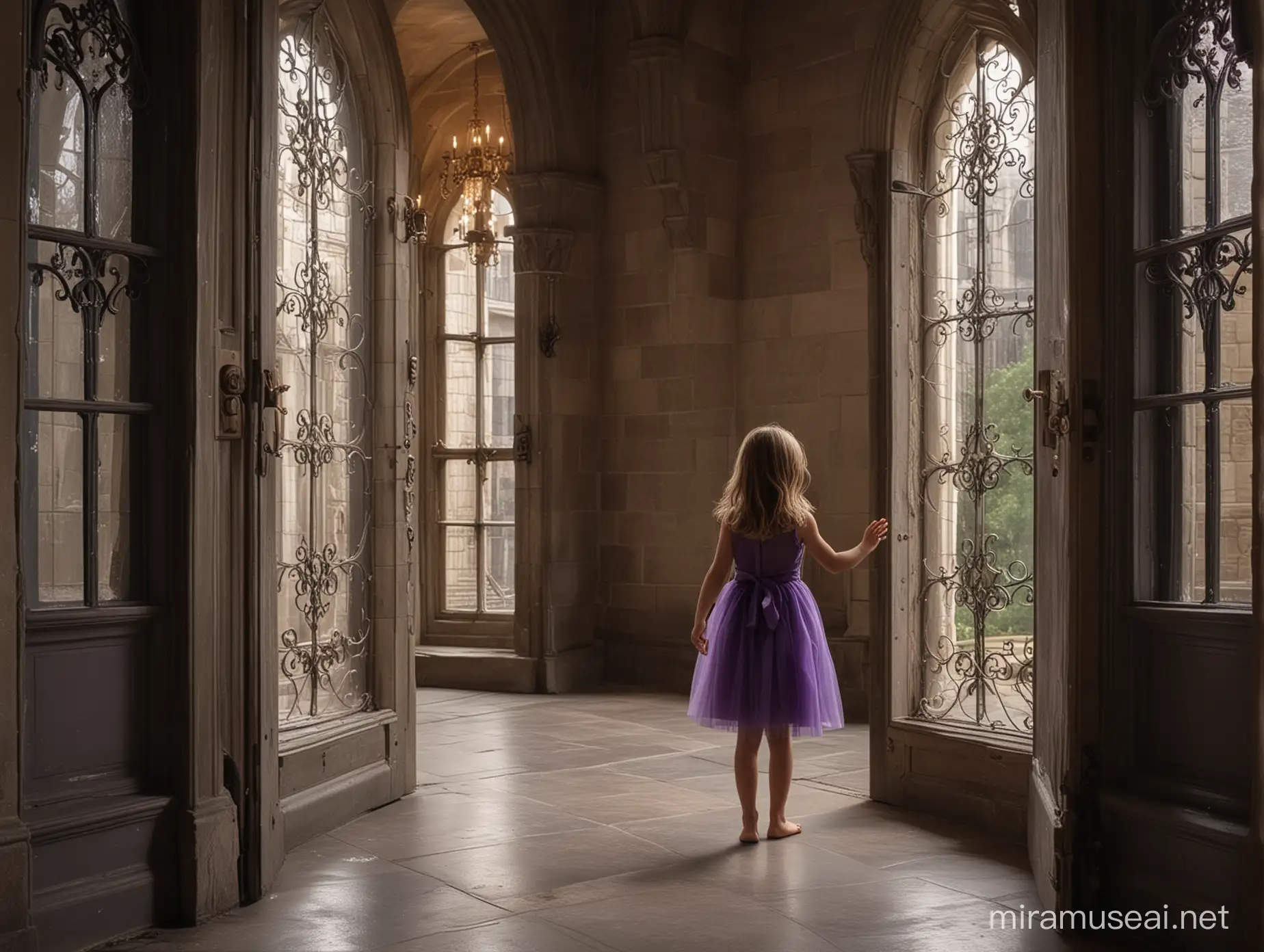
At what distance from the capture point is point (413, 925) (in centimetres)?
423

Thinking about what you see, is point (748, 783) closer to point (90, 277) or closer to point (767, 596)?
point (767, 596)

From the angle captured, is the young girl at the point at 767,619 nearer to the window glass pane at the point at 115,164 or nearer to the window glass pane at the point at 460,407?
the window glass pane at the point at 115,164

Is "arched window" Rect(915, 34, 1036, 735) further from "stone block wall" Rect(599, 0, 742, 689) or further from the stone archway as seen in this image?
the stone archway

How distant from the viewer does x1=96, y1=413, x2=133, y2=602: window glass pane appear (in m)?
4.28

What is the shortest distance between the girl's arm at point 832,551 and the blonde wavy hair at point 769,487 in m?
0.06

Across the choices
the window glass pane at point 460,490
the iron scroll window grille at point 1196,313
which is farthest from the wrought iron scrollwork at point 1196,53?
the window glass pane at point 460,490

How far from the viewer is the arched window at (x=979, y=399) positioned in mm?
5609

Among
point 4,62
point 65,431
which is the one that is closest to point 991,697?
point 65,431

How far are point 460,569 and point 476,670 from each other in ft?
3.98

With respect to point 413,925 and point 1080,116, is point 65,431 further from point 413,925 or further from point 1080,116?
point 1080,116

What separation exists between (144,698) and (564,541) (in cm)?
576

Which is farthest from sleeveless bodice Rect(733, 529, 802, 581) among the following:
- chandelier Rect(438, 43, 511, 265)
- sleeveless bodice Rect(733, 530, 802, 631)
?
chandelier Rect(438, 43, 511, 265)

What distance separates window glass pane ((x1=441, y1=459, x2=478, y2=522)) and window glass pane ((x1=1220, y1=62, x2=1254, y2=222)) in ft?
25.2

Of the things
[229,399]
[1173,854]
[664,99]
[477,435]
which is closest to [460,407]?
[477,435]
